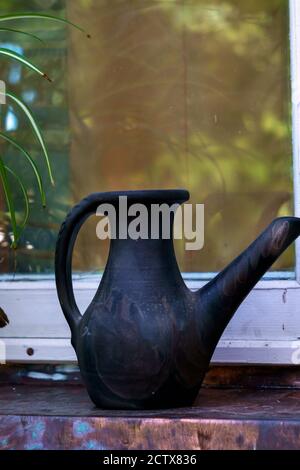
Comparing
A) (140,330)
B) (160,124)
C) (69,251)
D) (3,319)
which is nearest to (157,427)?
(140,330)

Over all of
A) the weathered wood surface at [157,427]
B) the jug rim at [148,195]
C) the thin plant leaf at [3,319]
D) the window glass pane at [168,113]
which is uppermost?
the window glass pane at [168,113]

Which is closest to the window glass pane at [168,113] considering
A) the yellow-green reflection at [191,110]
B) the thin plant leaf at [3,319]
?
the yellow-green reflection at [191,110]

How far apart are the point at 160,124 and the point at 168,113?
0.02 m

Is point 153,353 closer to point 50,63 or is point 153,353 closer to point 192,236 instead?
point 192,236

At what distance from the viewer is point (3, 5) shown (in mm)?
1601

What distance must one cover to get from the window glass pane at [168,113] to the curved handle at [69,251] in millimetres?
314

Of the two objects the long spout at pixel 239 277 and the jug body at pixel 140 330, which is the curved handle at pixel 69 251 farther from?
the long spout at pixel 239 277

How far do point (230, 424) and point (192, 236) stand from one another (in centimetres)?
47

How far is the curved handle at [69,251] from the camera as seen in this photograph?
1.18m

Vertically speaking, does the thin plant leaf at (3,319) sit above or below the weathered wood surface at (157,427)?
above

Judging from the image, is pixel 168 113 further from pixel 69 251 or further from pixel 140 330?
pixel 140 330

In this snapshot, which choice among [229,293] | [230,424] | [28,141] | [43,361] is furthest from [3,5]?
[230,424]

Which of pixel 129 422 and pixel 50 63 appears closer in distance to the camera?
pixel 129 422

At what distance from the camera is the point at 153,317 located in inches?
44.5
